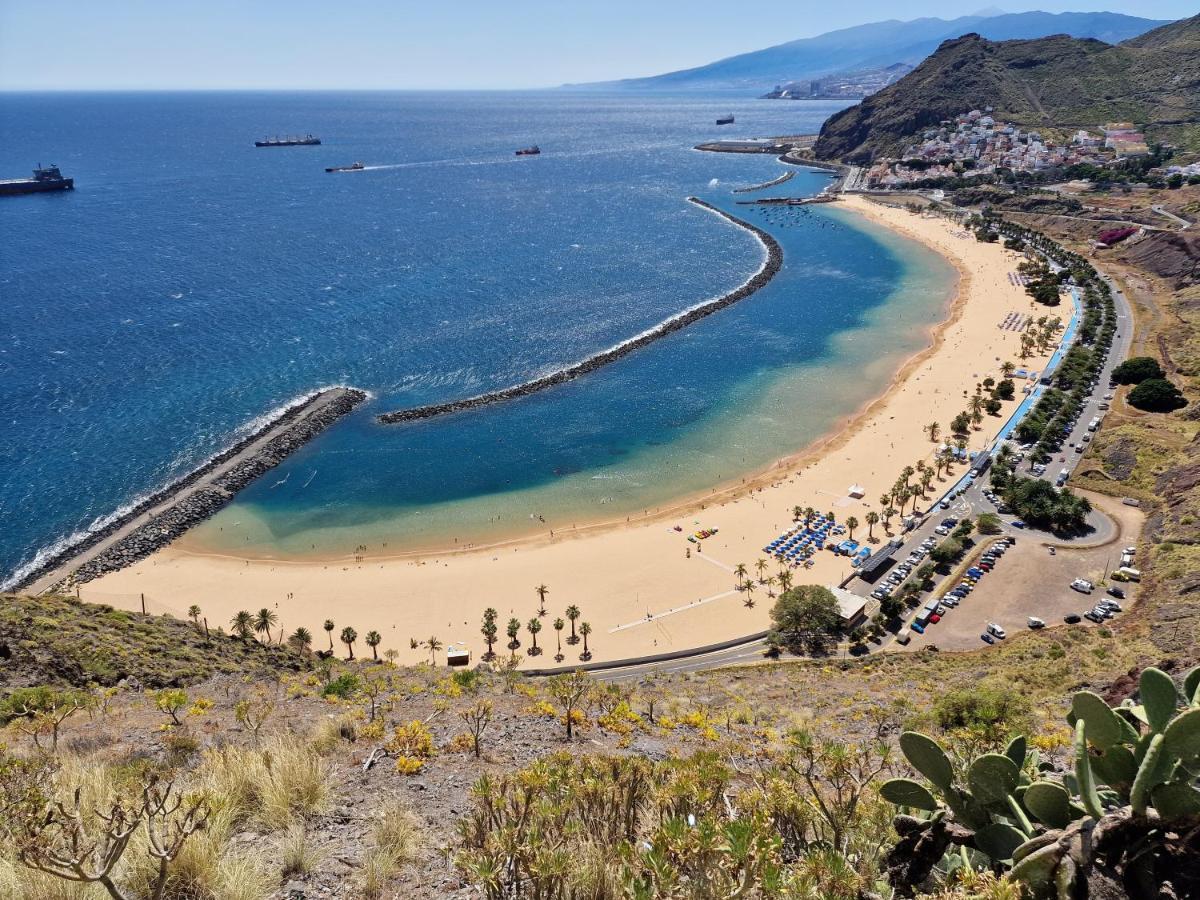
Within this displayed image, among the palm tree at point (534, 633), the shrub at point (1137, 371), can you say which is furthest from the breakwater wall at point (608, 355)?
the shrub at point (1137, 371)

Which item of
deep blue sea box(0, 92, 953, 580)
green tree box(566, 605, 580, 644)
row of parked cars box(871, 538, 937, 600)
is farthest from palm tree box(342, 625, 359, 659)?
row of parked cars box(871, 538, 937, 600)

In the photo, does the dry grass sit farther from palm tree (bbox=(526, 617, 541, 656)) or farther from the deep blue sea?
the deep blue sea

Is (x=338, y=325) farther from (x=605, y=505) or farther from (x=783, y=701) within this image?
(x=783, y=701)

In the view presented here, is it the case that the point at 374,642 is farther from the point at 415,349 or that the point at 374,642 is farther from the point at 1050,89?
the point at 1050,89

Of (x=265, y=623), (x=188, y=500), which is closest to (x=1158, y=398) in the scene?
(x=265, y=623)

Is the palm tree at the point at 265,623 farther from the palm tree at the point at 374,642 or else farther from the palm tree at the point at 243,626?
the palm tree at the point at 374,642

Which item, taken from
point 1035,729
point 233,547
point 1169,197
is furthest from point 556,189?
point 1035,729
